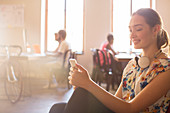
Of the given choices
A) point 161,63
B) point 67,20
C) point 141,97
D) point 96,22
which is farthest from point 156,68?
point 67,20

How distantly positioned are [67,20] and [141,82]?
563 centimetres

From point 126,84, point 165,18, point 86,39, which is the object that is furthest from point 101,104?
point 165,18

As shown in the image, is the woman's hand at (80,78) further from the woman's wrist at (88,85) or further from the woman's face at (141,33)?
the woman's face at (141,33)

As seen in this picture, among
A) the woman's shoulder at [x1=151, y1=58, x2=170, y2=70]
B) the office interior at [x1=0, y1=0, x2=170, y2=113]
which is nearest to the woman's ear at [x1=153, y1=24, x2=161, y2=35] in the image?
the woman's shoulder at [x1=151, y1=58, x2=170, y2=70]

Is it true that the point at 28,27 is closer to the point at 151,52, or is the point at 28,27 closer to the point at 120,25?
the point at 120,25

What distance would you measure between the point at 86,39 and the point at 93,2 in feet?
3.48

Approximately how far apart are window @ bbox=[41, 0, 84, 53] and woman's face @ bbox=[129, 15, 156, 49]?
526cm

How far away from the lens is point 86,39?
601 centimetres

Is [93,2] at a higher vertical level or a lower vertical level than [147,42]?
higher

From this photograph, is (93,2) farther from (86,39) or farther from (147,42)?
(147,42)

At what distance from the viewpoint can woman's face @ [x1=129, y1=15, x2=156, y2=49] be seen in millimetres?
945

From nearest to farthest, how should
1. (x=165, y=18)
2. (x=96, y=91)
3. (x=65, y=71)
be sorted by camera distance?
(x=96, y=91) < (x=65, y=71) < (x=165, y=18)

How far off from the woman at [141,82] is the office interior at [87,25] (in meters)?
4.98

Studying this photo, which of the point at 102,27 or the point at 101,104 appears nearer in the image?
the point at 101,104
